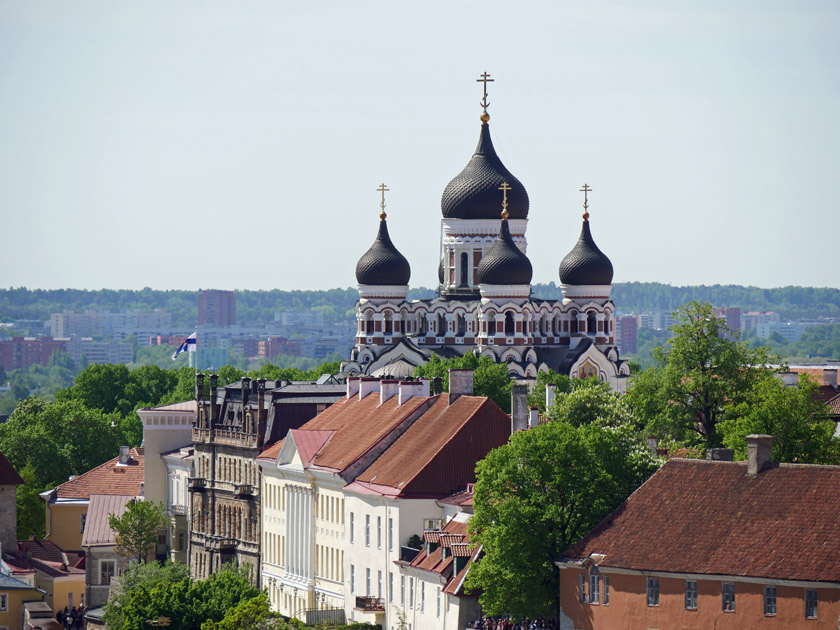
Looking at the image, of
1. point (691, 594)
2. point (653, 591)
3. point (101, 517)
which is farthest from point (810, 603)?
point (101, 517)

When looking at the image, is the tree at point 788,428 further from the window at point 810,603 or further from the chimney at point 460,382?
the window at point 810,603

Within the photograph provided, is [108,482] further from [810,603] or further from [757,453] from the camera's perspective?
[810,603]

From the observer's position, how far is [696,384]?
3775 inches

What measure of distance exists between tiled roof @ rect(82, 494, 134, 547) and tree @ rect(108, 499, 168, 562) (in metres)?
0.74

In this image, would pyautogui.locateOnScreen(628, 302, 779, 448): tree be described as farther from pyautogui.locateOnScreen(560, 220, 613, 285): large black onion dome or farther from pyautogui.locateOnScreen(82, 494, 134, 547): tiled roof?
pyautogui.locateOnScreen(560, 220, 613, 285): large black onion dome

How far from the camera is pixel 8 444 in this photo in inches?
6019

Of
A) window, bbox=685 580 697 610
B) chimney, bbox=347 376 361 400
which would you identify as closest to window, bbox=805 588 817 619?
window, bbox=685 580 697 610

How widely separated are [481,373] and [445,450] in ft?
151

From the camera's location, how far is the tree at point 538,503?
74.9m

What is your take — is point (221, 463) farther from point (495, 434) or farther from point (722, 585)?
point (722, 585)

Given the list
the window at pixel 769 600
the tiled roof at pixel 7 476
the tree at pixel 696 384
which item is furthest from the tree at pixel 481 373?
the window at pixel 769 600

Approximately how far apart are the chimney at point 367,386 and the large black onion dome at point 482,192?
190 feet

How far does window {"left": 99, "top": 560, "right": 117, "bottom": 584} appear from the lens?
121m

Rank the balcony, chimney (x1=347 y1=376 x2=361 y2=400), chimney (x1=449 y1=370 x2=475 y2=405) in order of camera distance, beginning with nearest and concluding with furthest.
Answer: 1. the balcony
2. chimney (x1=449 y1=370 x2=475 y2=405)
3. chimney (x1=347 y1=376 x2=361 y2=400)
